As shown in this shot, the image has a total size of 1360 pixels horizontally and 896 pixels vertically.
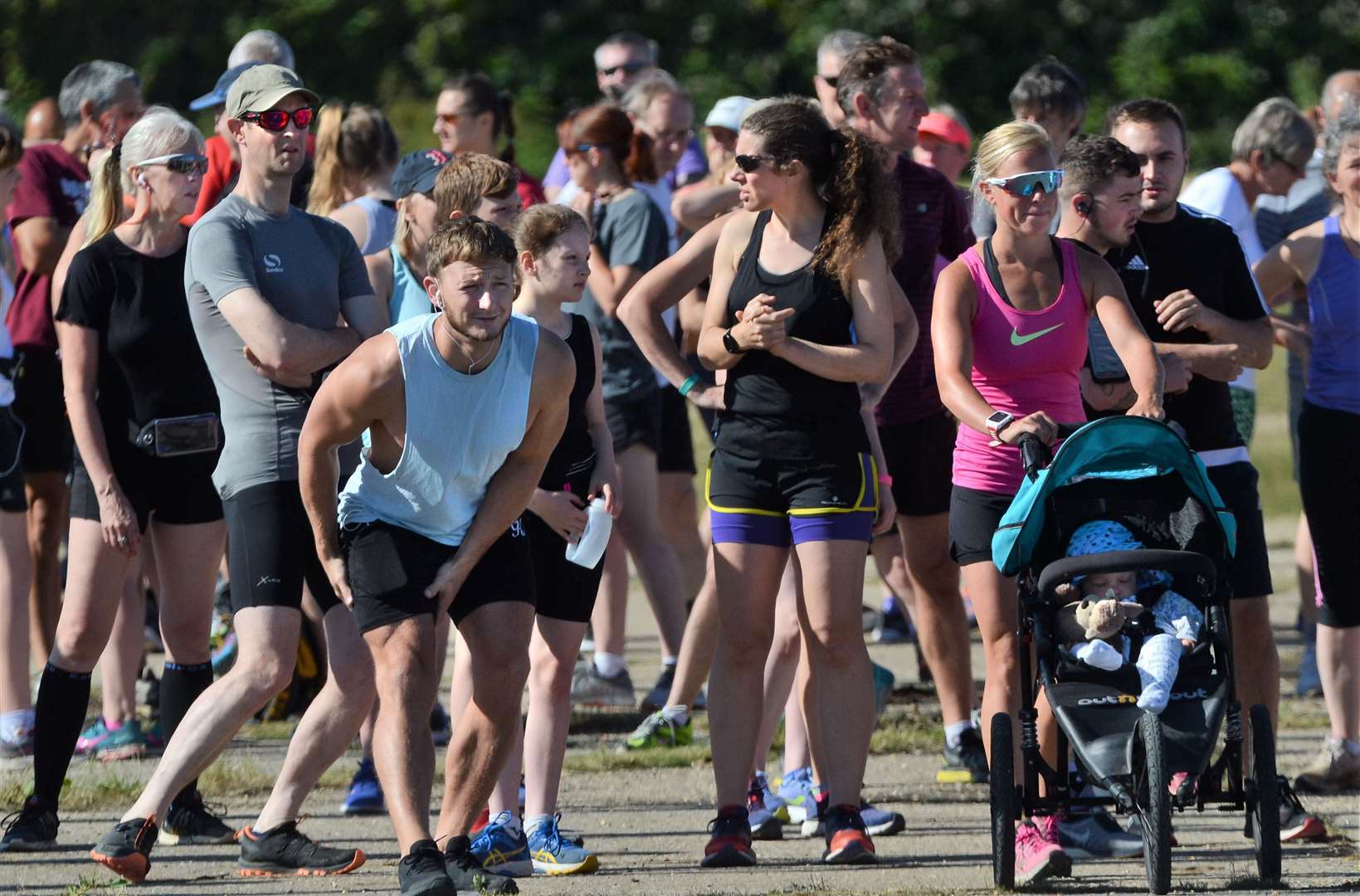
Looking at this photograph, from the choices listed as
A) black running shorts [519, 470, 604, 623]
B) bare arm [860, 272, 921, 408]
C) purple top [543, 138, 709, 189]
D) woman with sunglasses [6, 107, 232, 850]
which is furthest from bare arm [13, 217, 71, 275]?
bare arm [860, 272, 921, 408]

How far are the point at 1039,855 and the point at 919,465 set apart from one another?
183 cm

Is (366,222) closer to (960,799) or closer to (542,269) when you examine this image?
(542,269)

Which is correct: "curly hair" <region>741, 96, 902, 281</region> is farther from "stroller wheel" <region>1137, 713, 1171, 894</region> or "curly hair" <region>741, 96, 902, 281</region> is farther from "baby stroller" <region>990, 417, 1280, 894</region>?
"stroller wheel" <region>1137, 713, 1171, 894</region>

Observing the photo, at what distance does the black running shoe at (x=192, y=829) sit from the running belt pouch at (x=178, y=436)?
1.02m

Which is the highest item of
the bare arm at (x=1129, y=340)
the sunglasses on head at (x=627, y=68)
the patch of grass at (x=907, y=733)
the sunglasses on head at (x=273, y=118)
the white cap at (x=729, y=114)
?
the sunglasses on head at (x=627, y=68)

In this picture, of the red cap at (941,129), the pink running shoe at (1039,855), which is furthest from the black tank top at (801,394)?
the red cap at (941,129)

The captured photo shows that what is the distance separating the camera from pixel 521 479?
198 inches

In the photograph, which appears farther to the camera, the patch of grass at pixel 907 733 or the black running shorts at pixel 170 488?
the patch of grass at pixel 907 733

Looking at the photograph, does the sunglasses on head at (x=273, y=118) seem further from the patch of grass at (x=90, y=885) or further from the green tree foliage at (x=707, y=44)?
the green tree foliage at (x=707, y=44)

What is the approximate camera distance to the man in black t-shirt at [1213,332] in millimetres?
5977

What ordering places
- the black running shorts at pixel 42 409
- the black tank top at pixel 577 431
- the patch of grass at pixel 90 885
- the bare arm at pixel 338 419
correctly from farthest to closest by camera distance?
the black running shorts at pixel 42 409 → the black tank top at pixel 577 431 → the patch of grass at pixel 90 885 → the bare arm at pixel 338 419

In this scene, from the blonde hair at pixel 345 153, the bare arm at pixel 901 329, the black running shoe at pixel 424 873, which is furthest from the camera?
the blonde hair at pixel 345 153

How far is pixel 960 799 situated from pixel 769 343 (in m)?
1.76

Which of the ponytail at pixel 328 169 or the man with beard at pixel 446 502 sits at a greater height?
the ponytail at pixel 328 169
